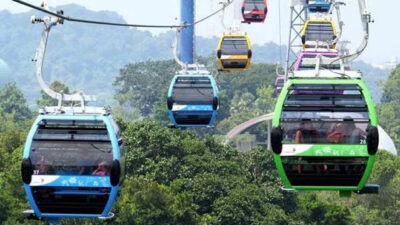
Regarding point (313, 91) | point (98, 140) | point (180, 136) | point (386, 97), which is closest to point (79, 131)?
point (98, 140)

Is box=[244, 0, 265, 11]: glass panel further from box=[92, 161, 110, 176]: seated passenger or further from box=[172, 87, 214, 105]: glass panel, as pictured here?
box=[92, 161, 110, 176]: seated passenger

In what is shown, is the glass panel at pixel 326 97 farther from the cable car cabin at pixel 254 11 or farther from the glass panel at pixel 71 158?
the cable car cabin at pixel 254 11

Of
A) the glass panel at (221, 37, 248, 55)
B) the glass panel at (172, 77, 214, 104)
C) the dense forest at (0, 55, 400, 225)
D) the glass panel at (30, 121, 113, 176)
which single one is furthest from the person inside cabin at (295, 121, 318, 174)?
the dense forest at (0, 55, 400, 225)

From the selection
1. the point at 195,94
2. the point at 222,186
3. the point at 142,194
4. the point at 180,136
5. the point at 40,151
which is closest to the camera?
the point at 40,151

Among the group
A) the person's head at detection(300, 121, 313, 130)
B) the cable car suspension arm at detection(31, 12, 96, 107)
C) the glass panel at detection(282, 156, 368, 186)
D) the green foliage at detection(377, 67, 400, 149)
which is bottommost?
the green foliage at detection(377, 67, 400, 149)

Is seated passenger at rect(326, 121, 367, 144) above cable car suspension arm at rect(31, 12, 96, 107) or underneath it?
underneath

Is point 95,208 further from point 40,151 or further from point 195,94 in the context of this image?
point 195,94
